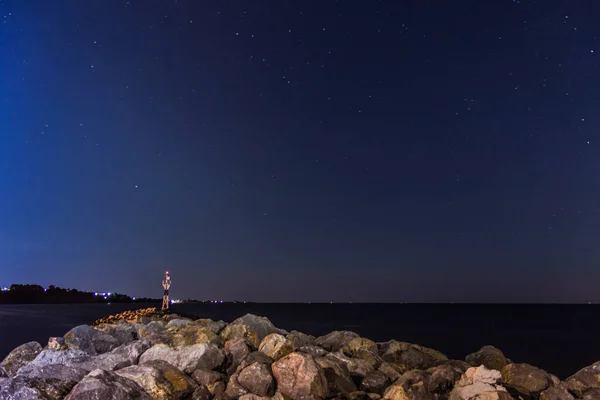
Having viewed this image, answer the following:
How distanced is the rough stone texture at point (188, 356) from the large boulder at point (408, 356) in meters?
4.91

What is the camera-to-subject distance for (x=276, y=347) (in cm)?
1131

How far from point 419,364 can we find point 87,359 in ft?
26.8

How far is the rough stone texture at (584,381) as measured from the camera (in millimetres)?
10859

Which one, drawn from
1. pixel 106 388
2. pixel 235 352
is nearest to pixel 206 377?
pixel 235 352

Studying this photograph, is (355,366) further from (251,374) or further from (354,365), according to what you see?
(251,374)

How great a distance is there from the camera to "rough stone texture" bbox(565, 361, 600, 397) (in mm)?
10859

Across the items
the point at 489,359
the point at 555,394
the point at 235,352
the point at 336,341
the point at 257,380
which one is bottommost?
the point at 555,394

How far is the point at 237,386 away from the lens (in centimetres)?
963

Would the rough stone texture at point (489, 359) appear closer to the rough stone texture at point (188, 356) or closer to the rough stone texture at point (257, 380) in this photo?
the rough stone texture at point (257, 380)

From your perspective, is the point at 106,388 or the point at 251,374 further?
the point at 251,374

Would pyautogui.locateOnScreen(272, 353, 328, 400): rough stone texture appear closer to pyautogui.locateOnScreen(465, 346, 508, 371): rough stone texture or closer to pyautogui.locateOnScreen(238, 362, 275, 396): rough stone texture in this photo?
pyautogui.locateOnScreen(238, 362, 275, 396): rough stone texture

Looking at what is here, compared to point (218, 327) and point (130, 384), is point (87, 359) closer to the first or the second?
point (130, 384)

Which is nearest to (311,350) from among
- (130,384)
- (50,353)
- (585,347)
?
(130,384)

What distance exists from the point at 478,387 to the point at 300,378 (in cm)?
332
